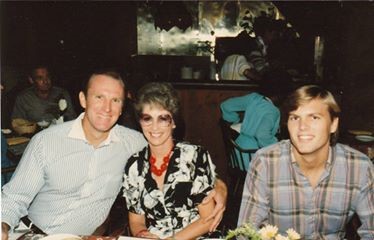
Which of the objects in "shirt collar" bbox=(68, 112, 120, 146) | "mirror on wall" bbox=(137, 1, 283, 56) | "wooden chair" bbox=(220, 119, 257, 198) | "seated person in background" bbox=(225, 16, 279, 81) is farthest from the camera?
"mirror on wall" bbox=(137, 1, 283, 56)

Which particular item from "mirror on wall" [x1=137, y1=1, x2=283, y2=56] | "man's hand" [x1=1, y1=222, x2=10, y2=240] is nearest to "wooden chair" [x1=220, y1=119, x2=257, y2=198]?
"man's hand" [x1=1, y1=222, x2=10, y2=240]

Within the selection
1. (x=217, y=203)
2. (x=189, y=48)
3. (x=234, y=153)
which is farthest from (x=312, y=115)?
(x=189, y=48)

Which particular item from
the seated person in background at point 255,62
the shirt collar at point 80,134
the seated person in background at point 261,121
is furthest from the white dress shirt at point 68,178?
the seated person in background at point 255,62

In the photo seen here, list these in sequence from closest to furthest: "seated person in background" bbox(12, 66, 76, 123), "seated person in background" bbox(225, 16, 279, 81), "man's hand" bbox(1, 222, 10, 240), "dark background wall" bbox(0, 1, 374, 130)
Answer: "man's hand" bbox(1, 222, 10, 240)
"seated person in background" bbox(12, 66, 76, 123)
"dark background wall" bbox(0, 1, 374, 130)
"seated person in background" bbox(225, 16, 279, 81)

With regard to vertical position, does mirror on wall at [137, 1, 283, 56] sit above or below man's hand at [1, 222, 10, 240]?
above

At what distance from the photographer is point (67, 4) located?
7.30 meters

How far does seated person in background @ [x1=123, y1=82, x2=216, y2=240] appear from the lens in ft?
6.78

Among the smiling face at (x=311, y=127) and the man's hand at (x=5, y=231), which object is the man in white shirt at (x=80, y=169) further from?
the smiling face at (x=311, y=127)

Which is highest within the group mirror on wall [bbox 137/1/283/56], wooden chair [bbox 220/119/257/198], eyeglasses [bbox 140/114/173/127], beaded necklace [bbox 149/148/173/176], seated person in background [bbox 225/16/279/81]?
mirror on wall [bbox 137/1/283/56]

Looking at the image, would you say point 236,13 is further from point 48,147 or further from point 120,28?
point 48,147

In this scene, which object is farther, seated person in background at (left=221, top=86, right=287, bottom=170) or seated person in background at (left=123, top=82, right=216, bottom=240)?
seated person in background at (left=221, top=86, right=287, bottom=170)

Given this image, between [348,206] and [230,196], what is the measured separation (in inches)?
87.2

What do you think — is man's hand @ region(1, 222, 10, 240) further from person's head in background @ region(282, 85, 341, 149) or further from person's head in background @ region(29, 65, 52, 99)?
person's head in background @ region(29, 65, 52, 99)

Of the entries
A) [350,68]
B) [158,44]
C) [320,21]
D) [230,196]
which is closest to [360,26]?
[350,68]
